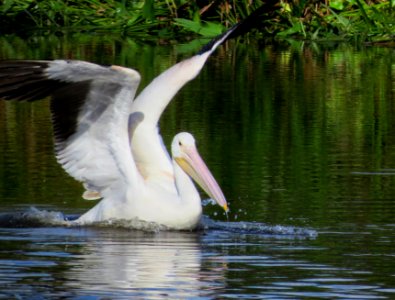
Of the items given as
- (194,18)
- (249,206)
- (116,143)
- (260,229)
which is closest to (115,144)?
(116,143)

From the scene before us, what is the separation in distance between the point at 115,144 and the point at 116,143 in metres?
0.01

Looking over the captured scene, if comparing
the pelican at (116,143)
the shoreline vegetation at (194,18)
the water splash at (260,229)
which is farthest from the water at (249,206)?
the shoreline vegetation at (194,18)

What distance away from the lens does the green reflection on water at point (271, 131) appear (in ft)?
34.2

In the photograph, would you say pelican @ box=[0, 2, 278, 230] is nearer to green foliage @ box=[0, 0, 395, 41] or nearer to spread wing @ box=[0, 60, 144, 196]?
spread wing @ box=[0, 60, 144, 196]

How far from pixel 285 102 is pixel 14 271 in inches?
348

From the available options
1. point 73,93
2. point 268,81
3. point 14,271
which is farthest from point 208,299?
point 268,81

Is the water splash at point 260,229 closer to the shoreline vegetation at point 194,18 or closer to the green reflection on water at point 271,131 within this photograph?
the green reflection on water at point 271,131

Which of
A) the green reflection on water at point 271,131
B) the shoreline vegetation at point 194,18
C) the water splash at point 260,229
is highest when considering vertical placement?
the shoreline vegetation at point 194,18

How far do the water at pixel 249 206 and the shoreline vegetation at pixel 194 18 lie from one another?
5.70m

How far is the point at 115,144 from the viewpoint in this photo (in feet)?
32.3

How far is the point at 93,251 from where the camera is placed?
8.66 m

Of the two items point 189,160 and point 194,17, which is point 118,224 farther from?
point 194,17

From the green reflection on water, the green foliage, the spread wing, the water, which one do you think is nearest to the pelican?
the spread wing

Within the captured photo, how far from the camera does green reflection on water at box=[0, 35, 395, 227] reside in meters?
→ 10.4
